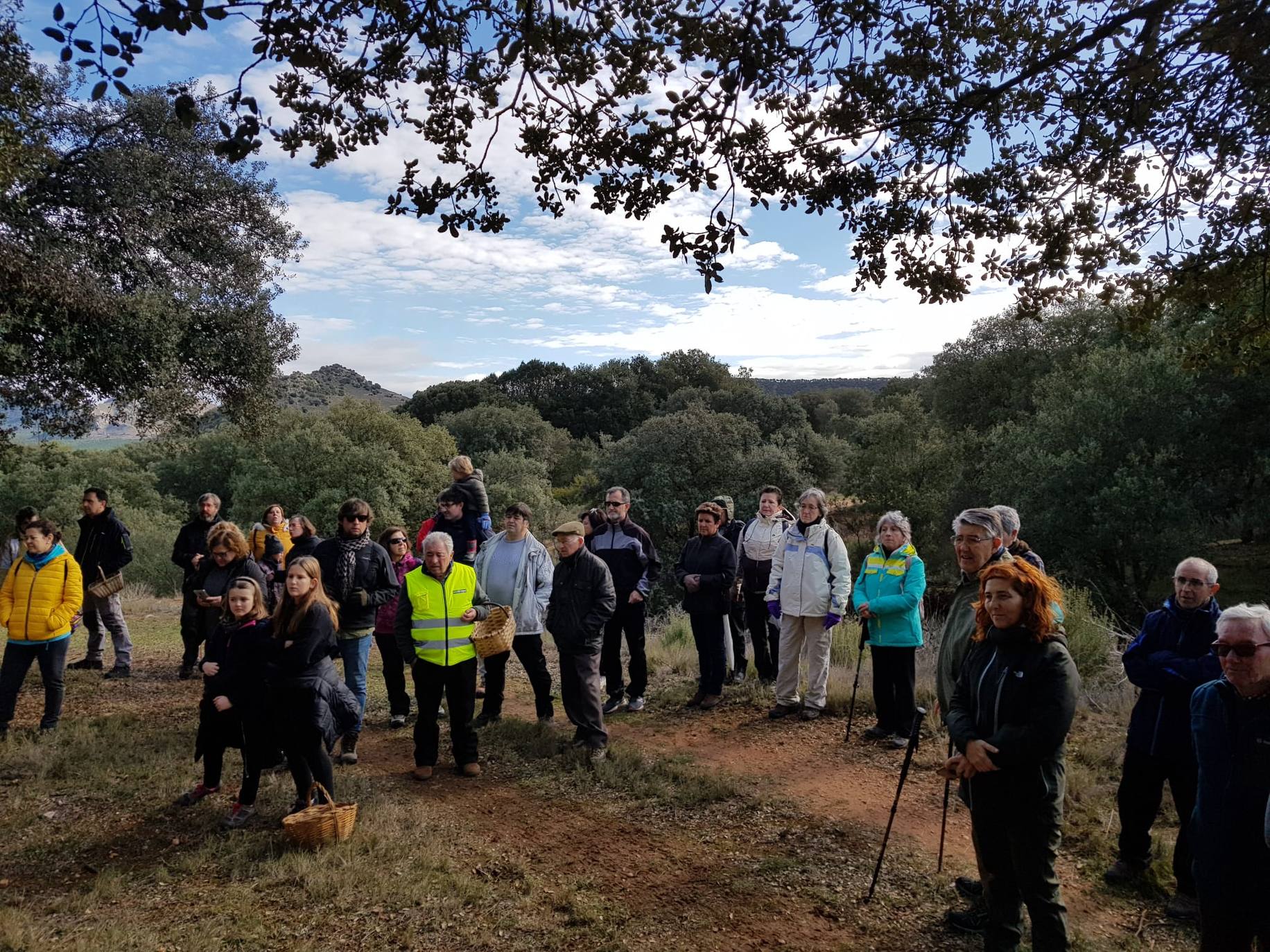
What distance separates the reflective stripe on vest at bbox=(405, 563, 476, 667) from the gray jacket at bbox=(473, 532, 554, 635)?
95 cm

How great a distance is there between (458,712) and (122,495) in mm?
39440

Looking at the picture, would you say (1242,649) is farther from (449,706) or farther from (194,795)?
(194,795)

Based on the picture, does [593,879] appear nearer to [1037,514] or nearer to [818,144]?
[818,144]

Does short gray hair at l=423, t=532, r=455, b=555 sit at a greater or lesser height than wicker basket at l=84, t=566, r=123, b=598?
greater

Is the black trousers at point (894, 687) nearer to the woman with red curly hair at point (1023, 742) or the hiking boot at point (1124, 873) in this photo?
the hiking boot at point (1124, 873)

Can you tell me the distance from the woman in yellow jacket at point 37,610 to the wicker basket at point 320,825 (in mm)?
3214

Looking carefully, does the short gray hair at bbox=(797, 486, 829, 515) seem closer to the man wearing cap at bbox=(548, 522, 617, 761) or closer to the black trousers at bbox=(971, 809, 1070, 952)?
the man wearing cap at bbox=(548, 522, 617, 761)

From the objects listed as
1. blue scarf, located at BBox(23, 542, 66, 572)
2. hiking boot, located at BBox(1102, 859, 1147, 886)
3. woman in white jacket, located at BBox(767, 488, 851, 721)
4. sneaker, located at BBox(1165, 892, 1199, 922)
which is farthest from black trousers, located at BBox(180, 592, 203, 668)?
sneaker, located at BBox(1165, 892, 1199, 922)

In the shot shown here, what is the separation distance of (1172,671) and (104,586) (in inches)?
365

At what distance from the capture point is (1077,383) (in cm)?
2386

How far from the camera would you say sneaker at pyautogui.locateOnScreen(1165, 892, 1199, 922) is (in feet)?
13.6

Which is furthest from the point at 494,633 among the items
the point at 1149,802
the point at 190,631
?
the point at 1149,802

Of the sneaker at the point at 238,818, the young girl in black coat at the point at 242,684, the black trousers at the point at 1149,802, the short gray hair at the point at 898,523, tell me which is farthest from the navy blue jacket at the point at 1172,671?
the sneaker at the point at 238,818

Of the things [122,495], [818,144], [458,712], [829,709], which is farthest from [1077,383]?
[122,495]
